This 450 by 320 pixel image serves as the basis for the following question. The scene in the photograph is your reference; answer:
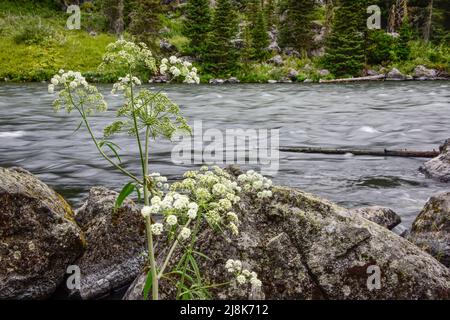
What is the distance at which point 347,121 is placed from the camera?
19719 millimetres

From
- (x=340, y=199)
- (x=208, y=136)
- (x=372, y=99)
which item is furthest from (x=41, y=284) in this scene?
(x=372, y=99)

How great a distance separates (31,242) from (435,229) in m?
5.66

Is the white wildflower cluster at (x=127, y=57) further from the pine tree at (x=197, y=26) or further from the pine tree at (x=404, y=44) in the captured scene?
the pine tree at (x=404, y=44)

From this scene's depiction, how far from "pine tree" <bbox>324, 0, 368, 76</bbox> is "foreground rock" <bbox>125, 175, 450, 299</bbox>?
4088 cm

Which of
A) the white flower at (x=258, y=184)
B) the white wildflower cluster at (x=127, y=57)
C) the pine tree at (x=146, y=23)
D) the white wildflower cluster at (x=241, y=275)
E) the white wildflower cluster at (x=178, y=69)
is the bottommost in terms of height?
the white wildflower cluster at (x=241, y=275)

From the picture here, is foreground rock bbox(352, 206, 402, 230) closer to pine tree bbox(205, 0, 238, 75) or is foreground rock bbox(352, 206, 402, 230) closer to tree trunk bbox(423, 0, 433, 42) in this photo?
pine tree bbox(205, 0, 238, 75)

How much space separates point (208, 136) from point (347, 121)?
6917 millimetres

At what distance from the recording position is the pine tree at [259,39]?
4709 cm

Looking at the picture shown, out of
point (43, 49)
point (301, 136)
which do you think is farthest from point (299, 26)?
point (301, 136)

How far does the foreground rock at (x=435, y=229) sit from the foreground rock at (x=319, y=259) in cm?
117

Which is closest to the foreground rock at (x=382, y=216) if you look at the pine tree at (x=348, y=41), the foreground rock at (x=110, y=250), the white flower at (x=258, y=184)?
the foreground rock at (x=110, y=250)

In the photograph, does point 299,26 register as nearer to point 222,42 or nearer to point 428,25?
point 222,42

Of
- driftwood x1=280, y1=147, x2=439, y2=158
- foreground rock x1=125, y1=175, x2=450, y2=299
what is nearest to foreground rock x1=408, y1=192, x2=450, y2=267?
foreground rock x1=125, y1=175, x2=450, y2=299
